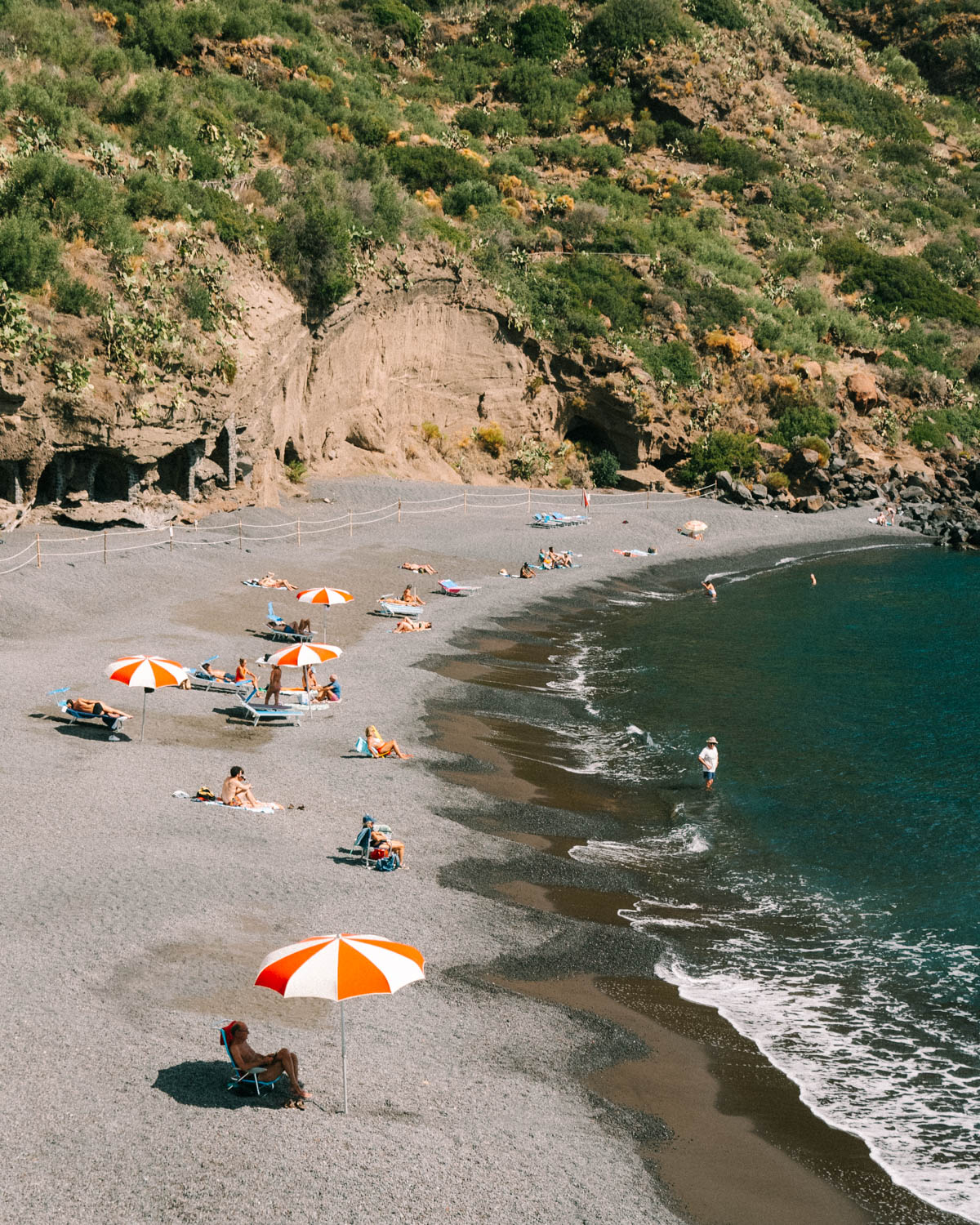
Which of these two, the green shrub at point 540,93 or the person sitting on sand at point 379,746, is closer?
the person sitting on sand at point 379,746


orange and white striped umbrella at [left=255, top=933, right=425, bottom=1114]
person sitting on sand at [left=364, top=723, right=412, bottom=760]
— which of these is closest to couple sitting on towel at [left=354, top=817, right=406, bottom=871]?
person sitting on sand at [left=364, top=723, right=412, bottom=760]

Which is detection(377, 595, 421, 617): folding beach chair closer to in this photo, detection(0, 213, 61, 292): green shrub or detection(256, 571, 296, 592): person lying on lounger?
detection(256, 571, 296, 592): person lying on lounger

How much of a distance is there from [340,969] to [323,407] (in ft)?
133

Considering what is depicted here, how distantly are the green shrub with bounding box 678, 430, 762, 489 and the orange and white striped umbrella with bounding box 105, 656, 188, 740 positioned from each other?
42.1m

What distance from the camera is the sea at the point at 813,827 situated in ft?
39.7

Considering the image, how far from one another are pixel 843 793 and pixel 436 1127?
43.8 feet

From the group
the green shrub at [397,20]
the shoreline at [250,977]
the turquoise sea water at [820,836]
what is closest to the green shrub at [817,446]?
the turquoise sea water at [820,836]

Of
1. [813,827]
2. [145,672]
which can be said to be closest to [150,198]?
[145,672]

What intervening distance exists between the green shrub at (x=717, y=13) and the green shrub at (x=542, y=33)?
451 inches

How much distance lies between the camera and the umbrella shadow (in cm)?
974

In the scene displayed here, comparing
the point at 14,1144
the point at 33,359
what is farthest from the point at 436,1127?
the point at 33,359

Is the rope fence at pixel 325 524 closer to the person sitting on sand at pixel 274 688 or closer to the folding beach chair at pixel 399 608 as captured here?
→ the folding beach chair at pixel 399 608

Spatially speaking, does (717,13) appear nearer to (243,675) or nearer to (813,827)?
(243,675)

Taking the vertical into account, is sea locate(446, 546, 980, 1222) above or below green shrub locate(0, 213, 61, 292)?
below
